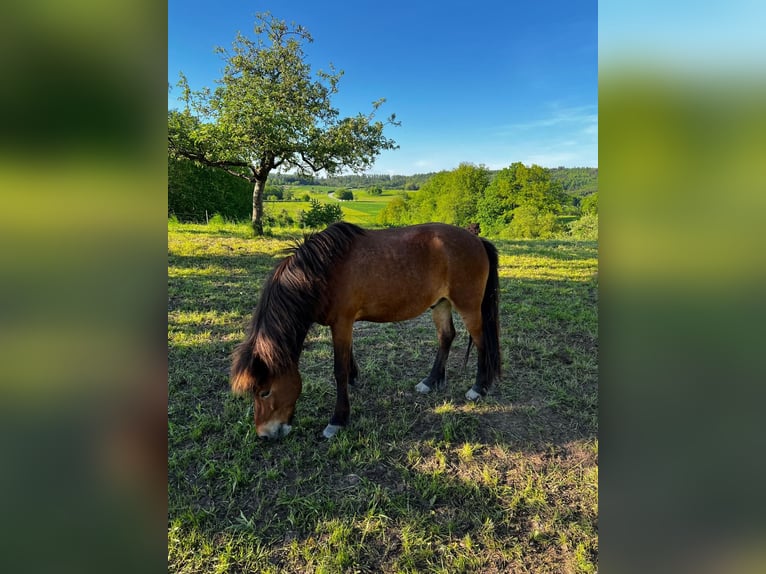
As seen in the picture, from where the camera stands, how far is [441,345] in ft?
12.0

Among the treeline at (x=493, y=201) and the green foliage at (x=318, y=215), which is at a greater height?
the treeline at (x=493, y=201)

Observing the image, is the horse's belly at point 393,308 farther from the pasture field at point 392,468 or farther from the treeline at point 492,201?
the treeline at point 492,201

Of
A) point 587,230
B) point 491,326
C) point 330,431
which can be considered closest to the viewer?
point 330,431

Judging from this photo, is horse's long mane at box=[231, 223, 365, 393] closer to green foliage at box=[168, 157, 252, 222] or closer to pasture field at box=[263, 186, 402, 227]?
pasture field at box=[263, 186, 402, 227]

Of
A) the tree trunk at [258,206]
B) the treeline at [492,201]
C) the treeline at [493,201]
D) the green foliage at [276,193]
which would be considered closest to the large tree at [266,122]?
the tree trunk at [258,206]

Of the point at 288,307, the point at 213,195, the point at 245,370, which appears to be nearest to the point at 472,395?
the point at 288,307

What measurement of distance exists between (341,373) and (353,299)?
605 millimetres

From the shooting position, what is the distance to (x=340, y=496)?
2318 mm

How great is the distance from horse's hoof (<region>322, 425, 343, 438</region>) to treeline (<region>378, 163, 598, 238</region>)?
31871 millimetres

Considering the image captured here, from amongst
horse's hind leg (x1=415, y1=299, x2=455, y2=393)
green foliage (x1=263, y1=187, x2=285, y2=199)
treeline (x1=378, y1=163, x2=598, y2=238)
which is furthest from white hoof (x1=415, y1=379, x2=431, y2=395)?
treeline (x1=378, y1=163, x2=598, y2=238)

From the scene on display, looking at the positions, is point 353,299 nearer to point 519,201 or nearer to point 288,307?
point 288,307

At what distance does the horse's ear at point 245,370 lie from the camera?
8.25 ft

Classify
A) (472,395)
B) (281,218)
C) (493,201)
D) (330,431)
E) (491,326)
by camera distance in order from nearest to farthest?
(330,431) → (472,395) → (491,326) → (281,218) → (493,201)
